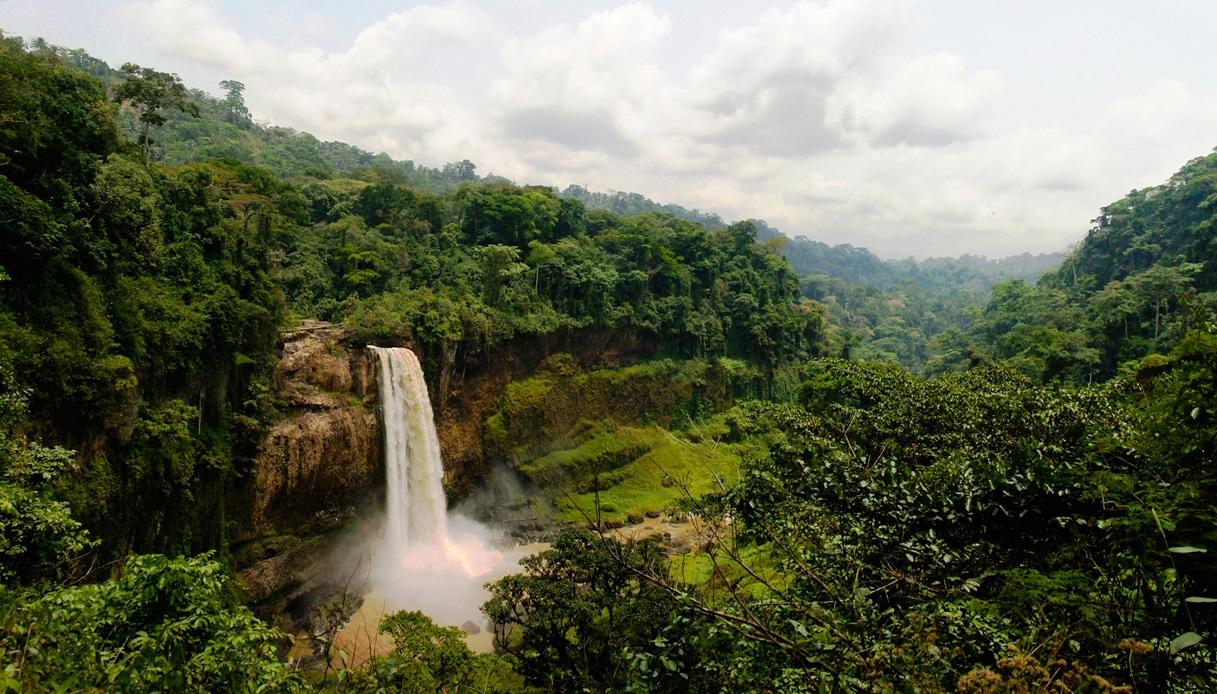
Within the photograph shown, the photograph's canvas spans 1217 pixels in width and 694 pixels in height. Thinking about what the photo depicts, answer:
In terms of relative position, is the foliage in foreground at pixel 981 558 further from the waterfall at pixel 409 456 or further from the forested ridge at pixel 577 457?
the waterfall at pixel 409 456

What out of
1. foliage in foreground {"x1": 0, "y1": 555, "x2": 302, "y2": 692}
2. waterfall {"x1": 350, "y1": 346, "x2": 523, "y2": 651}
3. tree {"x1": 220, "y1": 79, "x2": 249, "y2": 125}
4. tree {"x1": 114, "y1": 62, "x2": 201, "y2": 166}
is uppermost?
tree {"x1": 220, "y1": 79, "x2": 249, "y2": 125}

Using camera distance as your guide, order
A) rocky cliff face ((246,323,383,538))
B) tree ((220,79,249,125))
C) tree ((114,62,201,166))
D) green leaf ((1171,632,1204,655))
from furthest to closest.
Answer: tree ((220,79,249,125)), tree ((114,62,201,166)), rocky cliff face ((246,323,383,538)), green leaf ((1171,632,1204,655))

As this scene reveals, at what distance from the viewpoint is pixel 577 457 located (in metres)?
29.0

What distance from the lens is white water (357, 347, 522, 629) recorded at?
1948cm

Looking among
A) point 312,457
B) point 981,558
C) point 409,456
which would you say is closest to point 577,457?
point 409,456

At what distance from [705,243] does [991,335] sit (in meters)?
33.0

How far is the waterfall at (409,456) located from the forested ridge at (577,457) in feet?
4.97

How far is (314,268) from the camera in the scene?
24.8 m

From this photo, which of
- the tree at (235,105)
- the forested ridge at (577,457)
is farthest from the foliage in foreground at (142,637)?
the tree at (235,105)

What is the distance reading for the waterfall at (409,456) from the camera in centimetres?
A: 2072

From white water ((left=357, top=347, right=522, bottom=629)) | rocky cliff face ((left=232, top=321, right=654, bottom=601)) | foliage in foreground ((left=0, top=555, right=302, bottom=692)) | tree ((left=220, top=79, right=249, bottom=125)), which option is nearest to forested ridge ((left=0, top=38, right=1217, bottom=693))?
foliage in foreground ((left=0, top=555, right=302, bottom=692))

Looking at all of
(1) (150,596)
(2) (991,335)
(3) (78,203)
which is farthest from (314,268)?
(2) (991,335)

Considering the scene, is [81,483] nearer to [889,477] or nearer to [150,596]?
[150,596]

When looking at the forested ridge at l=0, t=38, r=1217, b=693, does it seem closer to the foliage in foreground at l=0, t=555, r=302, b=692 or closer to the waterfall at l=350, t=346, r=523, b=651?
the foliage in foreground at l=0, t=555, r=302, b=692
